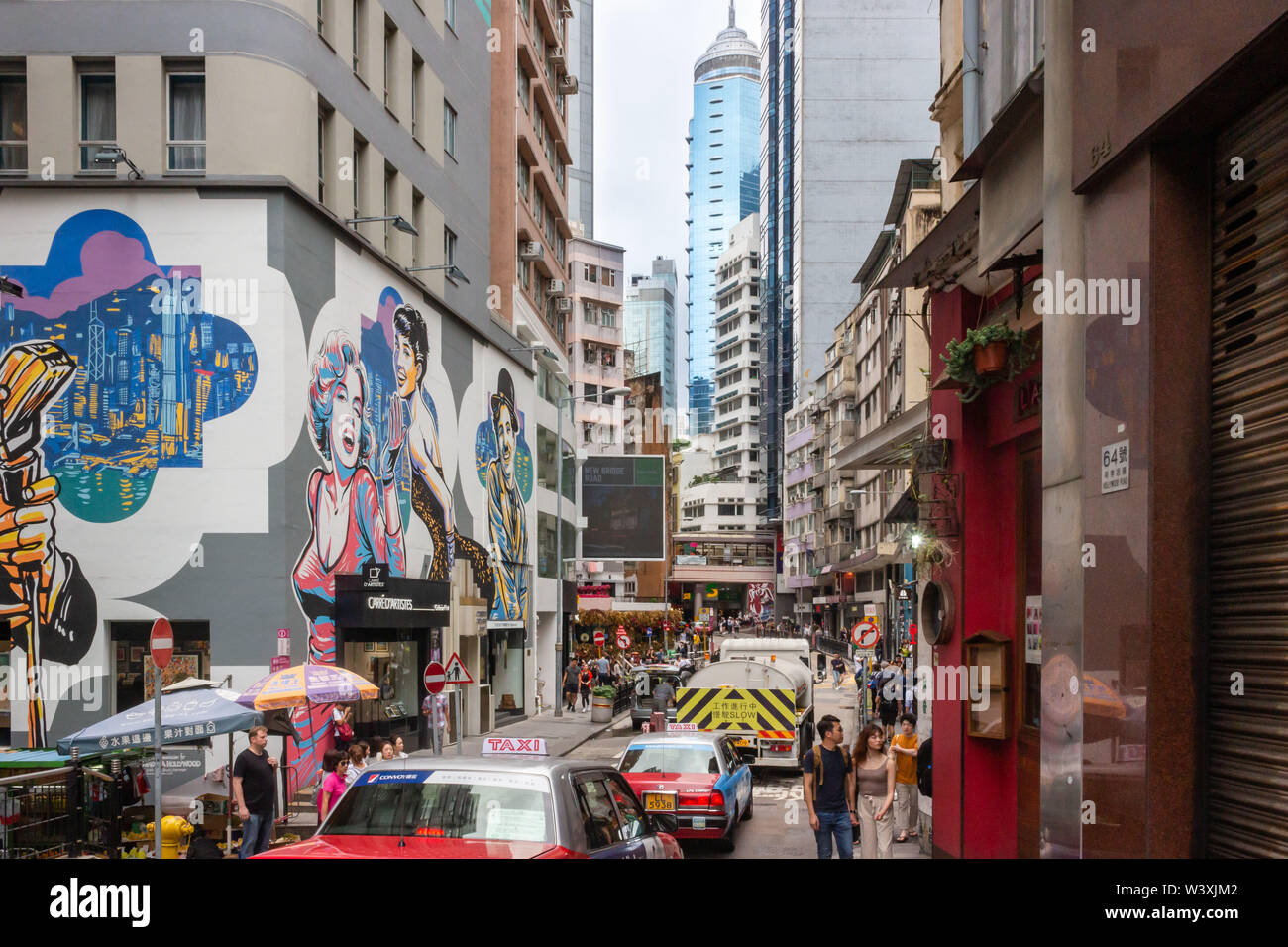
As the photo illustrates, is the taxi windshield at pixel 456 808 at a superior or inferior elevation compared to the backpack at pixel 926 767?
superior

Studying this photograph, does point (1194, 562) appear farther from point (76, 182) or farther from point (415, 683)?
point (415, 683)

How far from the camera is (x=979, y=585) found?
13.0 meters

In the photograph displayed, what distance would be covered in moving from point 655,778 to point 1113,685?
34.8ft

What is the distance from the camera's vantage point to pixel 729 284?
148500 millimetres

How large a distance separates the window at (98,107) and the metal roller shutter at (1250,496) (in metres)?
20.8

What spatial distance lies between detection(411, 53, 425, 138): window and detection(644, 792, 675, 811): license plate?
66.4 ft

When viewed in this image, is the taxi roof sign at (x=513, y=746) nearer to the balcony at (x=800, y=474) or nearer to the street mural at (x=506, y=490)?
the street mural at (x=506, y=490)

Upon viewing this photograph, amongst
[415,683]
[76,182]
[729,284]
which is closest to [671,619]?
[415,683]

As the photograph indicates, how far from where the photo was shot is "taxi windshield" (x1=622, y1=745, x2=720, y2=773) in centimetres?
1644

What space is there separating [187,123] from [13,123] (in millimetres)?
3220

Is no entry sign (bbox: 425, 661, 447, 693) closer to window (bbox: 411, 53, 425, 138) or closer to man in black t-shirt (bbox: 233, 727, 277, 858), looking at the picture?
man in black t-shirt (bbox: 233, 727, 277, 858)

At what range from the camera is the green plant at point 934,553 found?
13344mm

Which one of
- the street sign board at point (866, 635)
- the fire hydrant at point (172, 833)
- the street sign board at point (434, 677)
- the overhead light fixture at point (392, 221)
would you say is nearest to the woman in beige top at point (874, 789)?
the fire hydrant at point (172, 833)

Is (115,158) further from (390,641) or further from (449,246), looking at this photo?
(449,246)
